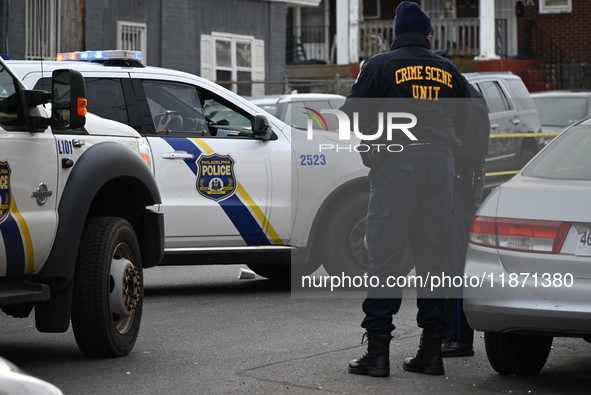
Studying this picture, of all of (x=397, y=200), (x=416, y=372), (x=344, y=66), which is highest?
(x=344, y=66)

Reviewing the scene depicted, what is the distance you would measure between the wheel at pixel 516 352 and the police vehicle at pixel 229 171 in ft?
12.0

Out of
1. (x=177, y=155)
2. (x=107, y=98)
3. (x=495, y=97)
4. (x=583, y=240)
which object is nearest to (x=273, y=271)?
(x=177, y=155)

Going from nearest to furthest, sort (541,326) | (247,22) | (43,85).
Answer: (541,326) < (43,85) < (247,22)

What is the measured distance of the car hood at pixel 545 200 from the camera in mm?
5824

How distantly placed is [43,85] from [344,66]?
23.2m

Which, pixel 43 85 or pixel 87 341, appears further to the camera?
pixel 43 85

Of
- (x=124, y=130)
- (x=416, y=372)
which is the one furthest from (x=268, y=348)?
(x=124, y=130)

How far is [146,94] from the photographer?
9.67 m

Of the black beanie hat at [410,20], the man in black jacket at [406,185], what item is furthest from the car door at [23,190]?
the black beanie hat at [410,20]

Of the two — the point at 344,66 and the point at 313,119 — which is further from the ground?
the point at 344,66

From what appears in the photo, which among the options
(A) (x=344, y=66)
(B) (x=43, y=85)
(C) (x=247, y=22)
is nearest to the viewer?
(B) (x=43, y=85)

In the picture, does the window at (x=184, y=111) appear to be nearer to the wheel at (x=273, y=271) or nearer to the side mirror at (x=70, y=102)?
the wheel at (x=273, y=271)

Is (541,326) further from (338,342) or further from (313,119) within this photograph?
(313,119)

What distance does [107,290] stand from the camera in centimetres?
678
